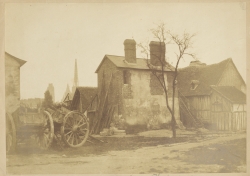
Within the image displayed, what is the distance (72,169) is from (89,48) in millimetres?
2390

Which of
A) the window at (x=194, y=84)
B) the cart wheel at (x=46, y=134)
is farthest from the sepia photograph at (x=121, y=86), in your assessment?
the window at (x=194, y=84)

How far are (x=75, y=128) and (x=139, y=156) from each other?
1373mm

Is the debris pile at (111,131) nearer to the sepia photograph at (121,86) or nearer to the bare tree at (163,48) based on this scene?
the sepia photograph at (121,86)

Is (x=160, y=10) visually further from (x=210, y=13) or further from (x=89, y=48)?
(x=89, y=48)

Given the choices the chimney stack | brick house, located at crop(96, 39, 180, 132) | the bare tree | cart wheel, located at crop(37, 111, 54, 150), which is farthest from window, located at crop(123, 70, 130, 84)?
cart wheel, located at crop(37, 111, 54, 150)

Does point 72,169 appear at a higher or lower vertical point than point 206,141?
lower

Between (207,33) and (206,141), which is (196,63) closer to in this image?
(207,33)

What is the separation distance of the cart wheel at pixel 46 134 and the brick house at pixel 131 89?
3.33 feet

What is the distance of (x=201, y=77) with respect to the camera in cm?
A: 554

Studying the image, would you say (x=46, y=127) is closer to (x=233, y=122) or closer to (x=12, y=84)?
(x=12, y=84)

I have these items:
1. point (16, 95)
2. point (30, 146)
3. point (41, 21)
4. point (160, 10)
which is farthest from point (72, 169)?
point (160, 10)

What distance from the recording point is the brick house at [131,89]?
17.7 feet

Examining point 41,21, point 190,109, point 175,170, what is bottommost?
point 175,170

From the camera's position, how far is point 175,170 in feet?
17.3
